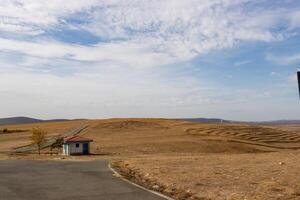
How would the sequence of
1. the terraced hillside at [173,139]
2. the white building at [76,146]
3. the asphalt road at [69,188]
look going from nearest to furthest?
the asphalt road at [69,188] → the white building at [76,146] → the terraced hillside at [173,139]

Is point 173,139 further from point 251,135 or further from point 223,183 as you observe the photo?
point 223,183

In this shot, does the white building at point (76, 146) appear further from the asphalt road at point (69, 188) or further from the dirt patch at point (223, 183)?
the dirt patch at point (223, 183)

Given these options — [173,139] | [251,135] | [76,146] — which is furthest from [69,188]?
[251,135]

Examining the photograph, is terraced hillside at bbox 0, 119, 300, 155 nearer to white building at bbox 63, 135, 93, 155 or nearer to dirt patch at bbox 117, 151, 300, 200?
white building at bbox 63, 135, 93, 155

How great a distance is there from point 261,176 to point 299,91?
654 centimetres

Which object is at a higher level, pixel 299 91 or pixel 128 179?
pixel 299 91

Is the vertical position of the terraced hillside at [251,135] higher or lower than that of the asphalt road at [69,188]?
higher

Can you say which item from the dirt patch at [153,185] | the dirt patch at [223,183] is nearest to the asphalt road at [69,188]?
the dirt patch at [153,185]

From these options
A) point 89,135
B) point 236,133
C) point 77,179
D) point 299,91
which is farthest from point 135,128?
point 299,91

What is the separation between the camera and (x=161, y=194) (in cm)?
1378

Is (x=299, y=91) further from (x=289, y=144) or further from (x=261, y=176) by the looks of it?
(x=289, y=144)

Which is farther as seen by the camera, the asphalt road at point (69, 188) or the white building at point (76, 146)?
the white building at point (76, 146)

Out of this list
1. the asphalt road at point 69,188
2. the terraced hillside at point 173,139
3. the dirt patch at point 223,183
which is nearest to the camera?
the dirt patch at point 223,183

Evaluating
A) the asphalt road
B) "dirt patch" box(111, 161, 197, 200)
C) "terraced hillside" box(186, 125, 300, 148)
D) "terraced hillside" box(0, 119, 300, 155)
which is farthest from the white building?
the asphalt road
